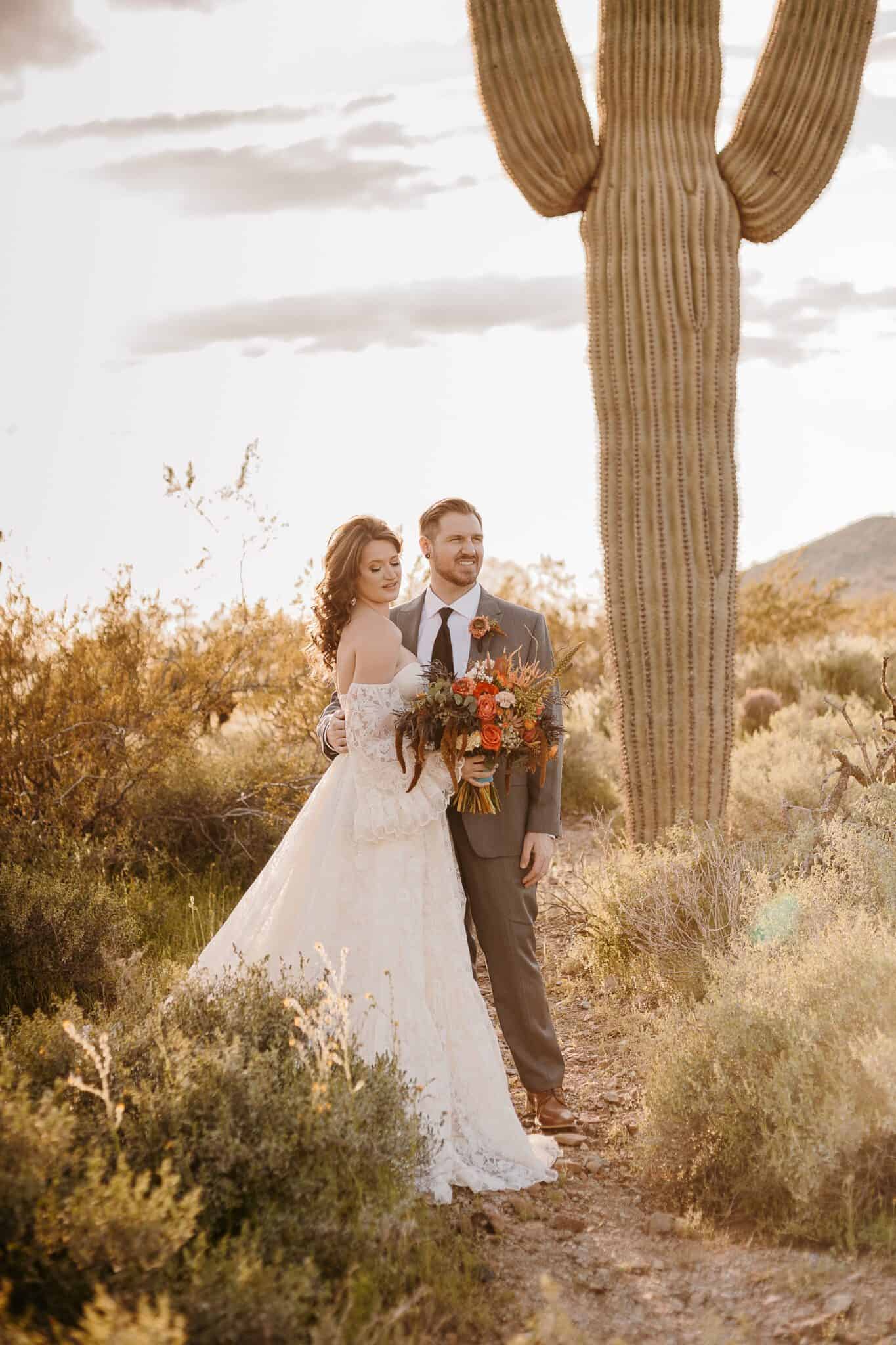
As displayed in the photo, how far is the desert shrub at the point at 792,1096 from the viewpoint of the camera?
3184 mm

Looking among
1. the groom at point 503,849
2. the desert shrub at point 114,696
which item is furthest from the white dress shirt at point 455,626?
the desert shrub at point 114,696

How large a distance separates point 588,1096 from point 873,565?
53.2 meters

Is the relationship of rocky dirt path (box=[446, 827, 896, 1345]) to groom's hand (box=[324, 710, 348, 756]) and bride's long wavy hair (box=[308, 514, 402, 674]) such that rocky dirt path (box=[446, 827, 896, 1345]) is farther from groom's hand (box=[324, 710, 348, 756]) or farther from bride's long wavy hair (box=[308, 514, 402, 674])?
bride's long wavy hair (box=[308, 514, 402, 674])

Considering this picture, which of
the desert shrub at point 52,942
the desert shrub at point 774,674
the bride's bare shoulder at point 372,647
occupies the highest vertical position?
the desert shrub at point 774,674

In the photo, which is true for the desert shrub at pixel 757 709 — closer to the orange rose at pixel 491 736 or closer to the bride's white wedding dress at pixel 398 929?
the bride's white wedding dress at pixel 398 929

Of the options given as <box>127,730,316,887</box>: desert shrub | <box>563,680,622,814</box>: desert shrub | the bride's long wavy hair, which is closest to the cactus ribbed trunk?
<box>563,680,622,814</box>: desert shrub

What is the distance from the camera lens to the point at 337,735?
161 inches

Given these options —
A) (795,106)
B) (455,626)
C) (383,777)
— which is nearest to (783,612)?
(795,106)

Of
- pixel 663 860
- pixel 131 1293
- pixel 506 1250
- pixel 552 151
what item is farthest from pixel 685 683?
pixel 131 1293

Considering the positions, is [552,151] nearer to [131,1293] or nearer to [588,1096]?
[588,1096]

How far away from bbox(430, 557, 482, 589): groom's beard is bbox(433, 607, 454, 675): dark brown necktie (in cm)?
12

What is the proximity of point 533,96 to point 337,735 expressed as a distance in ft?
15.0

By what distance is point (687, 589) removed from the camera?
21.7 ft

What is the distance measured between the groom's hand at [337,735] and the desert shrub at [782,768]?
3.23 metres
